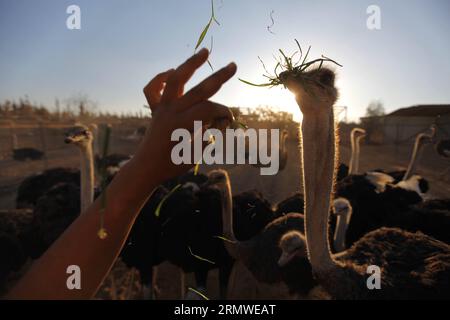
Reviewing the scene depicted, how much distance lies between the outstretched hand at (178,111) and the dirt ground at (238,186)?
343 centimetres

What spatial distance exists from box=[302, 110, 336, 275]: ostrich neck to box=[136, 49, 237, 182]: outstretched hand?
0.88 metres

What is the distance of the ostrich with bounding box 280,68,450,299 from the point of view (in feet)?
5.32

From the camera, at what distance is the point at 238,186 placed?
330 inches

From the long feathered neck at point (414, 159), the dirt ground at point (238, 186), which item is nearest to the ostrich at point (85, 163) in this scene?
the dirt ground at point (238, 186)

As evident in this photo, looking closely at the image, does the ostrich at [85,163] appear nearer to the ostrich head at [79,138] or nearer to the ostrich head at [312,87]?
the ostrich head at [79,138]

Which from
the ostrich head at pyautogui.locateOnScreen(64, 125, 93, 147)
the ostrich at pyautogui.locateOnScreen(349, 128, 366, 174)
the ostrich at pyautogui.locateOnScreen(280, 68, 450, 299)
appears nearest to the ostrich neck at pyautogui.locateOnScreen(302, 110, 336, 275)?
the ostrich at pyautogui.locateOnScreen(280, 68, 450, 299)

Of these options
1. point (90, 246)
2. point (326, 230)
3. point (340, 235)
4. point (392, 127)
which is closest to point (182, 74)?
point (90, 246)

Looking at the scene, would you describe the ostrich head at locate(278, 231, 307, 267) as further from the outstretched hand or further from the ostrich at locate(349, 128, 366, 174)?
the ostrich at locate(349, 128, 366, 174)

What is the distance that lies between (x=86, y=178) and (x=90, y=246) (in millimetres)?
3024

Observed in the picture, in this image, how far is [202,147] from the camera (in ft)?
3.19

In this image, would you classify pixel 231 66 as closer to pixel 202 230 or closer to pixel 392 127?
pixel 202 230

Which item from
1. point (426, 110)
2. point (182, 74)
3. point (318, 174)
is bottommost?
point (318, 174)
